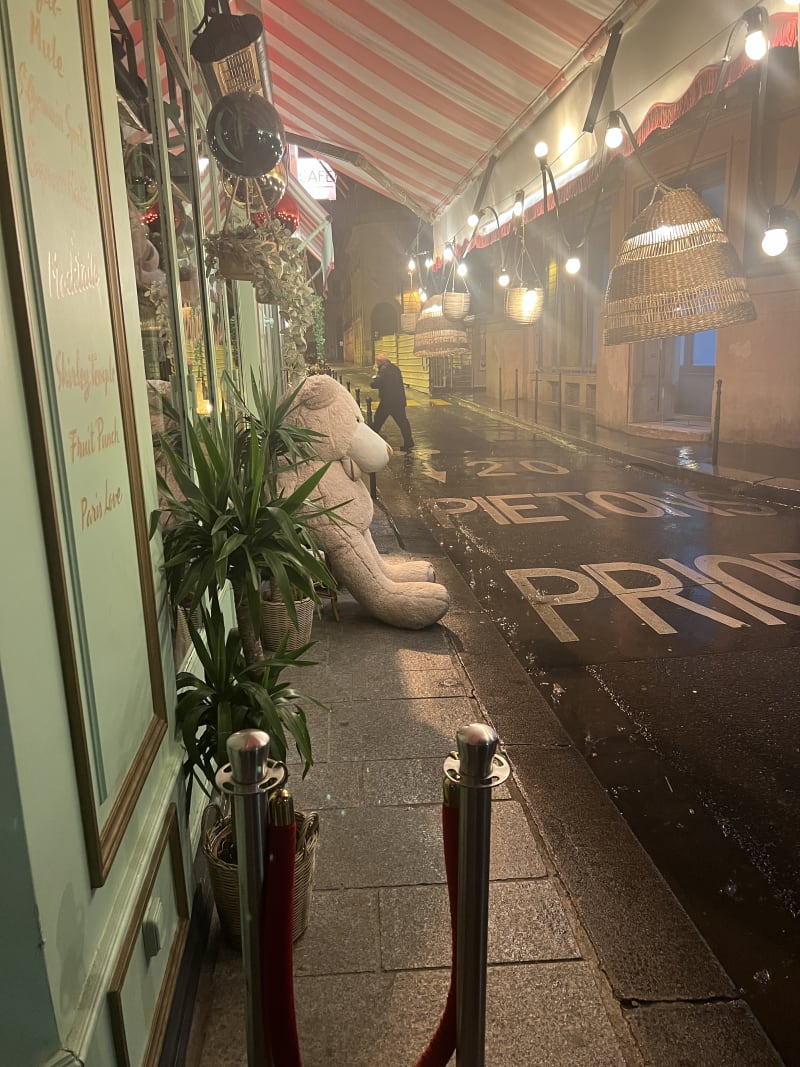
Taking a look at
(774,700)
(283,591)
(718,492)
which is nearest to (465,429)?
(718,492)

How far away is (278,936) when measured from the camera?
51.2 inches

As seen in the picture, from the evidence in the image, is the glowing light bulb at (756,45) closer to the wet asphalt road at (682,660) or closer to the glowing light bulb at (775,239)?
the wet asphalt road at (682,660)

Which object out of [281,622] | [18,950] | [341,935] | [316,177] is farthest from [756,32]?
[316,177]

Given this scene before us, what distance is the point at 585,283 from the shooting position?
17234mm

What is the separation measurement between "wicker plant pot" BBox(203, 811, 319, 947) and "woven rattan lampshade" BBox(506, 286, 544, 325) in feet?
26.7

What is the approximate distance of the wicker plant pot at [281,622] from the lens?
446 centimetres

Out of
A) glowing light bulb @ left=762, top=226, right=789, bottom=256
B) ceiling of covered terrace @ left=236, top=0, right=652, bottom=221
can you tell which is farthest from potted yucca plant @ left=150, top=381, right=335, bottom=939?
glowing light bulb @ left=762, top=226, right=789, bottom=256

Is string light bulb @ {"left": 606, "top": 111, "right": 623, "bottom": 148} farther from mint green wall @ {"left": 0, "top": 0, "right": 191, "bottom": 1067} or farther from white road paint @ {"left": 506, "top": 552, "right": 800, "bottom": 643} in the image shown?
mint green wall @ {"left": 0, "top": 0, "right": 191, "bottom": 1067}

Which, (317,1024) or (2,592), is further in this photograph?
(317,1024)

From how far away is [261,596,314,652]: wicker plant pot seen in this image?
4.46m

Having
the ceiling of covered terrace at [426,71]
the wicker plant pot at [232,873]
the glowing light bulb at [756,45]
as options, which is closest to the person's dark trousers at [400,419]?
the ceiling of covered terrace at [426,71]

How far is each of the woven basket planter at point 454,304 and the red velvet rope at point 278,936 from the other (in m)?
10.2

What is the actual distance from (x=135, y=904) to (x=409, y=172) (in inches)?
331

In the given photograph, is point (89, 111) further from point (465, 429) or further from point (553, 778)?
point (465, 429)
